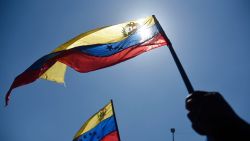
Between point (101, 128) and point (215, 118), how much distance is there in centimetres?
1226

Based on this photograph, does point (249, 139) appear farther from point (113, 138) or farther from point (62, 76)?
point (113, 138)

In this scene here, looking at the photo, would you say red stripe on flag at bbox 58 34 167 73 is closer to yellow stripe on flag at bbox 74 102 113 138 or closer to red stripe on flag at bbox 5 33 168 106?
red stripe on flag at bbox 5 33 168 106

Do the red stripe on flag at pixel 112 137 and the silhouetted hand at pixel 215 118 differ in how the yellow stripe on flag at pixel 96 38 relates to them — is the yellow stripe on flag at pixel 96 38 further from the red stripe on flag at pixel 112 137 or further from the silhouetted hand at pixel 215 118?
the red stripe on flag at pixel 112 137

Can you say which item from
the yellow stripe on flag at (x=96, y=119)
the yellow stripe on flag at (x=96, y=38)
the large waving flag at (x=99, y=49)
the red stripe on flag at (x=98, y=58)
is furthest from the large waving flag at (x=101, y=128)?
the red stripe on flag at (x=98, y=58)

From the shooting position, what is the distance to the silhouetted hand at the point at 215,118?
1921mm

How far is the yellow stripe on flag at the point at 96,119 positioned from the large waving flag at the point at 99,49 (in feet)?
21.8

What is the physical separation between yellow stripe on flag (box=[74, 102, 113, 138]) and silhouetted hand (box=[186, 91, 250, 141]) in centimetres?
1214

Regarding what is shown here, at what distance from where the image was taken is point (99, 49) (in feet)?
25.1

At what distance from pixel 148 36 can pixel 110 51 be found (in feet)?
3.70

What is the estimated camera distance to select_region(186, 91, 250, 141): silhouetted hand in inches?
75.6

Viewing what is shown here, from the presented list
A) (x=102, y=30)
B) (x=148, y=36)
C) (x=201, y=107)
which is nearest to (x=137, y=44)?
(x=148, y=36)

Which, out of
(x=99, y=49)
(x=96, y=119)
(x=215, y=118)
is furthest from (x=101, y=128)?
(x=215, y=118)

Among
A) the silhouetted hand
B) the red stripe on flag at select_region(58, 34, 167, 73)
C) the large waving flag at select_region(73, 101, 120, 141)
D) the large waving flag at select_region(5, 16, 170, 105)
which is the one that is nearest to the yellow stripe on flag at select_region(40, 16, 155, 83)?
the large waving flag at select_region(5, 16, 170, 105)

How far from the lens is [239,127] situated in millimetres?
1922
